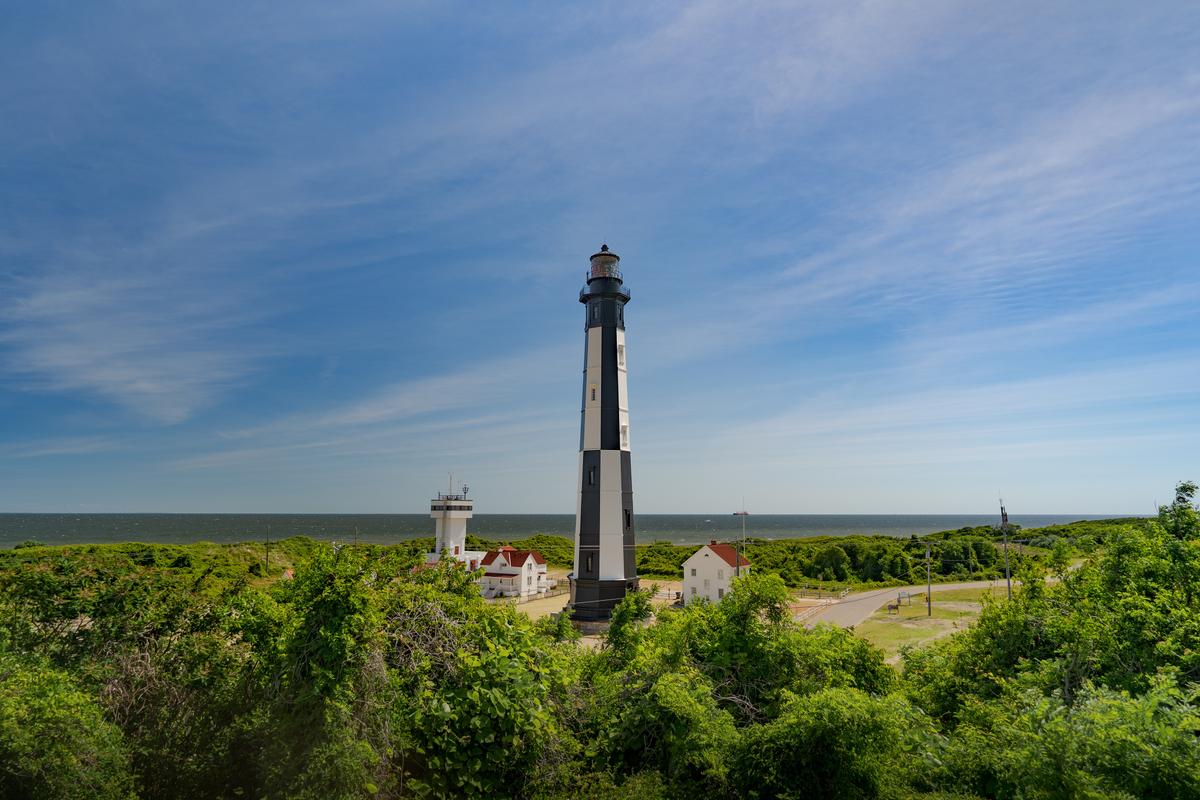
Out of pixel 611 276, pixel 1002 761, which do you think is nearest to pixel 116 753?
pixel 1002 761

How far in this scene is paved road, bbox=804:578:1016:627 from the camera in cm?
3478

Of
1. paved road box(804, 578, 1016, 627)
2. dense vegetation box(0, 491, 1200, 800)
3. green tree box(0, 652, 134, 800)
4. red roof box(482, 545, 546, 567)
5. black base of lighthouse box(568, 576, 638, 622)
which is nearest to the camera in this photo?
green tree box(0, 652, 134, 800)

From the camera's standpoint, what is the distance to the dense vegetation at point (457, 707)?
308 inches

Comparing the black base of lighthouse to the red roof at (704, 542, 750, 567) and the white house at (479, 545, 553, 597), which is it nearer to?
the red roof at (704, 542, 750, 567)

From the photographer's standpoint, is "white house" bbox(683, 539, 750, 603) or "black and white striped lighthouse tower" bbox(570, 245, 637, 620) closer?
"black and white striped lighthouse tower" bbox(570, 245, 637, 620)

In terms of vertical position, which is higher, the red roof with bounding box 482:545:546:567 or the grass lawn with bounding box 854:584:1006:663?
the red roof with bounding box 482:545:546:567

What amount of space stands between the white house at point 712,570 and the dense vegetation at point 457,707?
83.7ft

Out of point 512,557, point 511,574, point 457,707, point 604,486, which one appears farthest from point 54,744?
point 512,557

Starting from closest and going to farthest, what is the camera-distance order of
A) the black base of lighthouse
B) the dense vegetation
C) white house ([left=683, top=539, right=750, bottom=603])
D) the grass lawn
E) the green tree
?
the green tree, the dense vegetation, the grass lawn, the black base of lighthouse, white house ([left=683, top=539, right=750, bottom=603])

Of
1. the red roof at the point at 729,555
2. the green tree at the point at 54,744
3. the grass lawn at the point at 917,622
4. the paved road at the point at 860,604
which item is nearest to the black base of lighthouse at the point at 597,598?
the paved road at the point at 860,604

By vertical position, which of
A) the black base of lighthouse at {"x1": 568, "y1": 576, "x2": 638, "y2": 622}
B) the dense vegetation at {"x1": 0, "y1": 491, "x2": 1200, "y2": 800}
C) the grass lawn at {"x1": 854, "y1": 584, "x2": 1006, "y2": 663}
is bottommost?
the grass lawn at {"x1": 854, "y1": 584, "x2": 1006, "y2": 663}

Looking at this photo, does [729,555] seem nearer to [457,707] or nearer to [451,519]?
[451,519]

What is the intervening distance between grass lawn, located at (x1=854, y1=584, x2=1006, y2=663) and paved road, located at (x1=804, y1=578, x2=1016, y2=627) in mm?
824

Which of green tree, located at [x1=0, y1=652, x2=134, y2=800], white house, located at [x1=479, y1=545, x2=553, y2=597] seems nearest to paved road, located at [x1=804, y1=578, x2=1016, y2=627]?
white house, located at [x1=479, y1=545, x2=553, y2=597]
